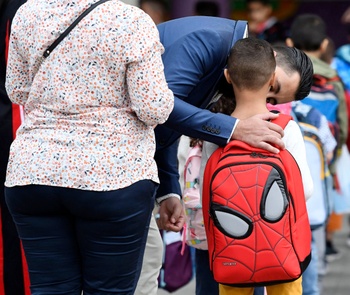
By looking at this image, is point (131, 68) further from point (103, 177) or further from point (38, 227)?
point (38, 227)

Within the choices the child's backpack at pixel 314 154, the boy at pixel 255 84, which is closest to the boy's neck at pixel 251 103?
the boy at pixel 255 84

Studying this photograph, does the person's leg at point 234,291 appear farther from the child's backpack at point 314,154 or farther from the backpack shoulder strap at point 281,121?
the child's backpack at point 314,154

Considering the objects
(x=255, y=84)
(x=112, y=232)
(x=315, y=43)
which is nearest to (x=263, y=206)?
(x=255, y=84)

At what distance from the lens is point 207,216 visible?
3.54 m

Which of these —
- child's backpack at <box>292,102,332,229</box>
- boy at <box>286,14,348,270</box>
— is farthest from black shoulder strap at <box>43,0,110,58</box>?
boy at <box>286,14,348,270</box>

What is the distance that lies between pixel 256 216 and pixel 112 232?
54cm

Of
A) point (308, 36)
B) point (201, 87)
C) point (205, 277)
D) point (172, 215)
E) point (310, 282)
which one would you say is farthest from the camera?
point (308, 36)

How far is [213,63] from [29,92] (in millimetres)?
737

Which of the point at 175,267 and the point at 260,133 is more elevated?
the point at 260,133

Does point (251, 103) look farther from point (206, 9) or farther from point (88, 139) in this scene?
point (206, 9)

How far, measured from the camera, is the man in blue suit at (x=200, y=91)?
343cm

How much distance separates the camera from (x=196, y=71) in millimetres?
3555

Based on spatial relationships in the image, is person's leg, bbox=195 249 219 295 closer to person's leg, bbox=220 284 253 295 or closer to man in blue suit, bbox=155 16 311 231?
man in blue suit, bbox=155 16 311 231

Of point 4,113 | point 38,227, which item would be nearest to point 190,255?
point 4,113
